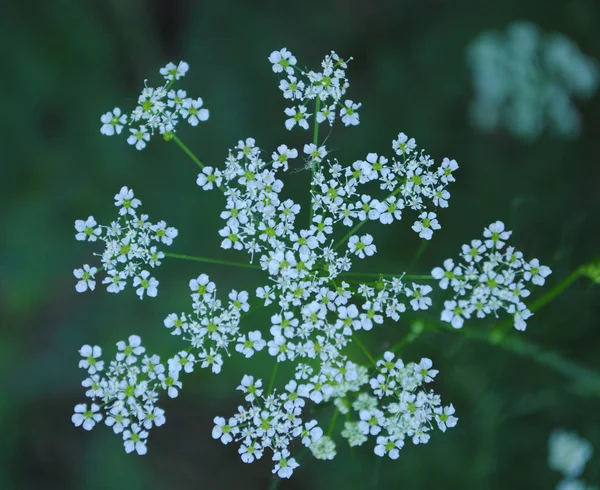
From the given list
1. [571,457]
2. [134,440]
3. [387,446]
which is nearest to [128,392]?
[134,440]

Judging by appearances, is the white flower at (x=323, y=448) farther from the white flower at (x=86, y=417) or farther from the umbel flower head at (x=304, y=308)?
the white flower at (x=86, y=417)

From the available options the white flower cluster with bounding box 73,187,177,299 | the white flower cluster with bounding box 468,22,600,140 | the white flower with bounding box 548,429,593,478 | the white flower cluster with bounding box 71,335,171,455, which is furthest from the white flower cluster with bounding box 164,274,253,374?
the white flower cluster with bounding box 468,22,600,140

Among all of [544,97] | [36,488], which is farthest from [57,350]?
[544,97]

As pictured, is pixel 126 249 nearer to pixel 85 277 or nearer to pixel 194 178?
pixel 85 277

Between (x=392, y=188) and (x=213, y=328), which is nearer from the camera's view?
(x=213, y=328)

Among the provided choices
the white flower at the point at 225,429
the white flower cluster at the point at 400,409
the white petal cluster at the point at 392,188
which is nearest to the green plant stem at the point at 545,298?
the white flower cluster at the point at 400,409
